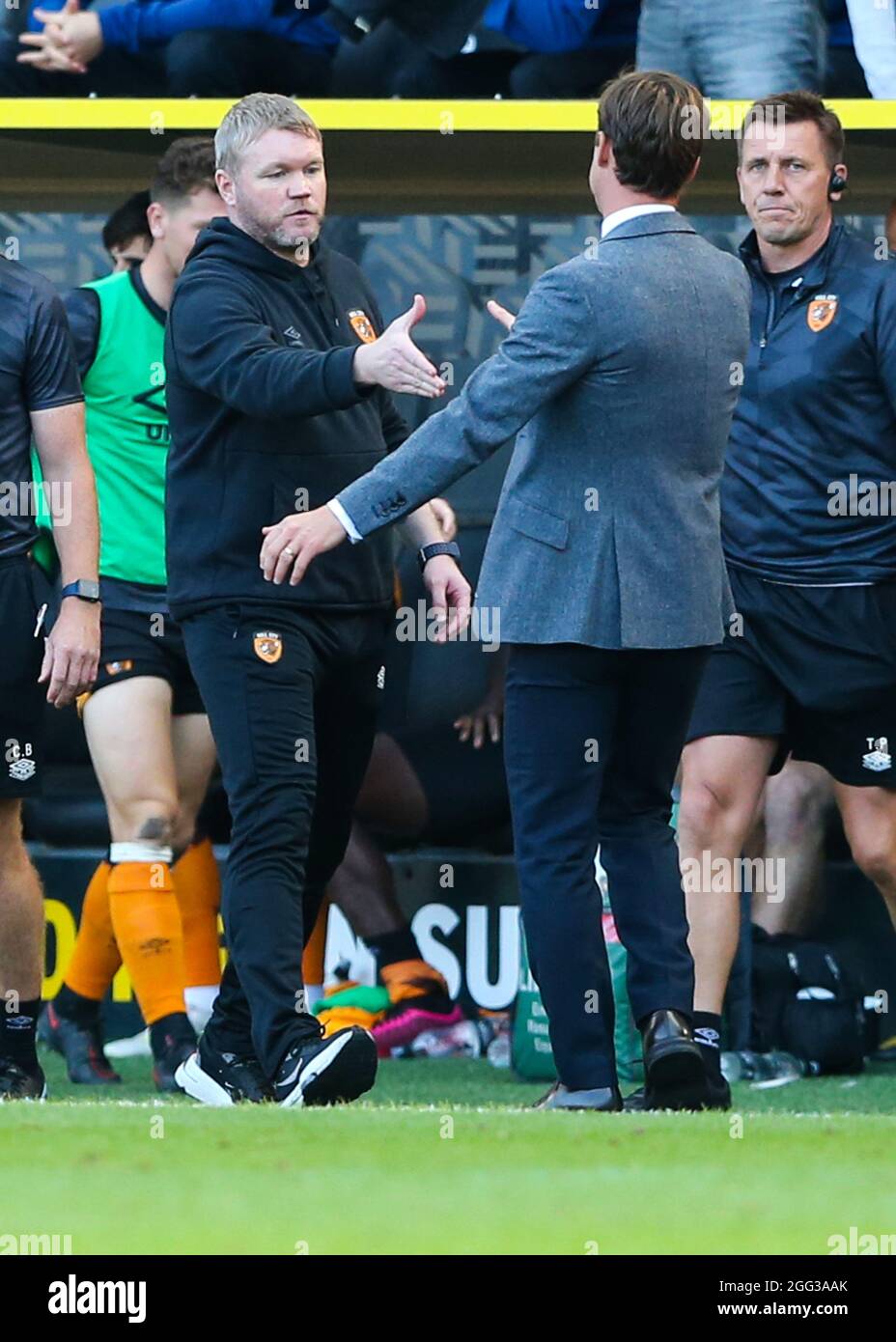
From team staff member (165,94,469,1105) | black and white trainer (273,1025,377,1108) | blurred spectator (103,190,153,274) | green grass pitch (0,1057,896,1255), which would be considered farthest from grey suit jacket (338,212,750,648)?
blurred spectator (103,190,153,274)

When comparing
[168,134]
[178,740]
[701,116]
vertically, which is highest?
[168,134]

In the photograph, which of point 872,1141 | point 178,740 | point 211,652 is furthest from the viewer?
point 178,740

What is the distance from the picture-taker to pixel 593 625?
468 centimetres

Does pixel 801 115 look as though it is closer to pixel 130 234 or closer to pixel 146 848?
pixel 130 234

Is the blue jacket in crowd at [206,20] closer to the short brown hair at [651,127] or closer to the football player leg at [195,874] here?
the football player leg at [195,874]

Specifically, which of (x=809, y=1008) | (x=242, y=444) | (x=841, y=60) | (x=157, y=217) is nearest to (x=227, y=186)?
(x=242, y=444)

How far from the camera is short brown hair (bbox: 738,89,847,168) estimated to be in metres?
5.88

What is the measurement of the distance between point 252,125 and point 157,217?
140 centimetres

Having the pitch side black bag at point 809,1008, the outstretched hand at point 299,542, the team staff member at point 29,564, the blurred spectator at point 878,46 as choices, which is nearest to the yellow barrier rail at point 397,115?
the blurred spectator at point 878,46

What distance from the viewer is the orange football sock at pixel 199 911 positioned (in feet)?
22.3

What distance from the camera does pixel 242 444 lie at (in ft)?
16.8
